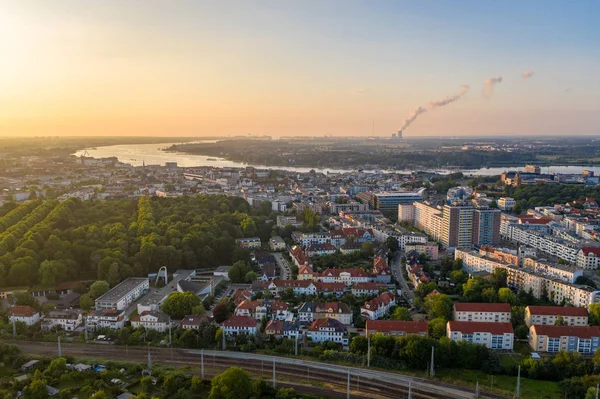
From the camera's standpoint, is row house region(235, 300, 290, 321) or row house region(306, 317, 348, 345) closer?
row house region(306, 317, 348, 345)

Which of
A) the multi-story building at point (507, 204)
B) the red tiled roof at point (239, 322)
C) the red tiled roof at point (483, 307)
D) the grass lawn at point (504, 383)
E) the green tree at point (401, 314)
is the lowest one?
the grass lawn at point (504, 383)

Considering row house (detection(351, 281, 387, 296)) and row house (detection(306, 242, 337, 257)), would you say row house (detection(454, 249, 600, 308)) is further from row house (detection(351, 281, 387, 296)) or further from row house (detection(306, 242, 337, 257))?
row house (detection(306, 242, 337, 257))

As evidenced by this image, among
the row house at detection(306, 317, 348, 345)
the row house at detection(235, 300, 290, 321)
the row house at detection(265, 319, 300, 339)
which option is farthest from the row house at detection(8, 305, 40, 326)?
the row house at detection(306, 317, 348, 345)

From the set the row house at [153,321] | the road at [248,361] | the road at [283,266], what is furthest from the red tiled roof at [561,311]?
the row house at [153,321]

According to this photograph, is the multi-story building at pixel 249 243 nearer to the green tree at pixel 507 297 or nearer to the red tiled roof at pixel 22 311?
the red tiled roof at pixel 22 311

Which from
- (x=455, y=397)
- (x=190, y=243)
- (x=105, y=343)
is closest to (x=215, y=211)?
(x=190, y=243)
